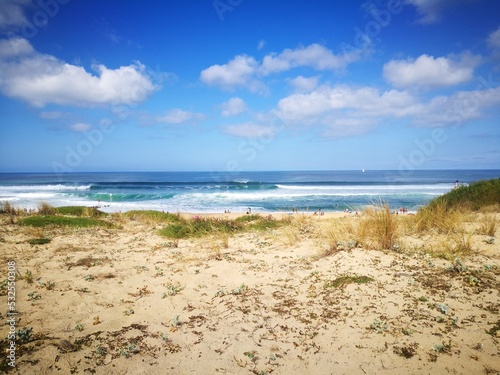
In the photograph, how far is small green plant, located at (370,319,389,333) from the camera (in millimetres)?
3601

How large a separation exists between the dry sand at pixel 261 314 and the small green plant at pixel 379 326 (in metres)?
0.01

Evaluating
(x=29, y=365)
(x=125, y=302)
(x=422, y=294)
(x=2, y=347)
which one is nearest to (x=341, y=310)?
(x=422, y=294)

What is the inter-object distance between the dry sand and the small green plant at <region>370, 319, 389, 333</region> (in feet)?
0.05

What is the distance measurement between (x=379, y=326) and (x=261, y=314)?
5.36ft

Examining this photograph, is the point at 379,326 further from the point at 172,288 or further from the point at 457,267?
the point at 172,288

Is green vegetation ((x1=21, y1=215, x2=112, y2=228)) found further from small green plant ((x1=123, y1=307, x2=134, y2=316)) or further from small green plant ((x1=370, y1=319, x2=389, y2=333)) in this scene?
small green plant ((x1=370, y1=319, x2=389, y2=333))

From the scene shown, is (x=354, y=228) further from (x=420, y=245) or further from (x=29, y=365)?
(x=29, y=365)

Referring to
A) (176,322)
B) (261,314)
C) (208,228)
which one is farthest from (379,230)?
(208,228)

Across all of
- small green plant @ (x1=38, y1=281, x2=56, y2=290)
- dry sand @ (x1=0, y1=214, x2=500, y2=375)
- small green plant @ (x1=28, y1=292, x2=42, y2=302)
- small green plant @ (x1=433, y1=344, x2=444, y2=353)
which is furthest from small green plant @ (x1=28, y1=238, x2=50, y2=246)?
small green plant @ (x1=433, y1=344, x2=444, y2=353)

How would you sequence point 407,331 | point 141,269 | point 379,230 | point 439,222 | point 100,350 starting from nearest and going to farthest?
1. point 100,350
2. point 407,331
3. point 141,269
4. point 379,230
5. point 439,222

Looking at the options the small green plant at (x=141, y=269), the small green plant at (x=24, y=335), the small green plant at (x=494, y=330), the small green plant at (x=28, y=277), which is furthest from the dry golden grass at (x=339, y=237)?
the small green plant at (x=28, y=277)

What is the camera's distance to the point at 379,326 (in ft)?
12.1

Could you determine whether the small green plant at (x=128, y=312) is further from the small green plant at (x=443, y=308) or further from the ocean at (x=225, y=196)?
the ocean at (x=225, y=196)

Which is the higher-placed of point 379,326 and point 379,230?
point 379,230
